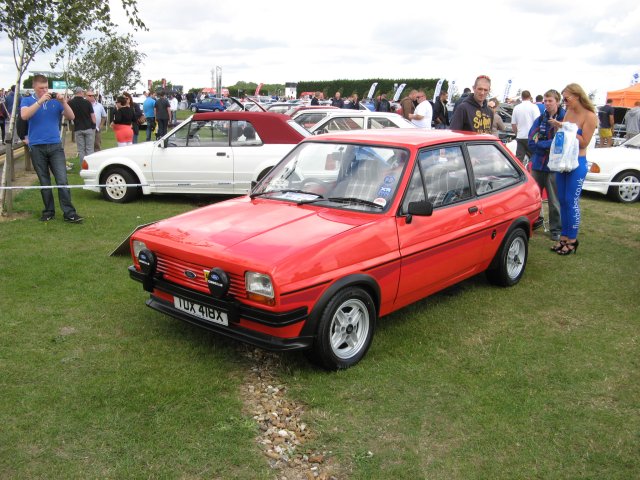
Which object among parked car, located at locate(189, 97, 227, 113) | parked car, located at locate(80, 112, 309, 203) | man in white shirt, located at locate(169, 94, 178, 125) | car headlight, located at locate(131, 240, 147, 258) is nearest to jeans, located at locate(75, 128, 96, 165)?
parked car, located at locate(80, 112, 309, 203)

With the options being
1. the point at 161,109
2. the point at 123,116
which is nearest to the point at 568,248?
the point at 123,116

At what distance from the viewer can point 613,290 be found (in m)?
6.12

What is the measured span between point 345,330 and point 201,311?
1059 mm

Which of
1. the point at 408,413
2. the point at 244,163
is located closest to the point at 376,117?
the point at 244,163

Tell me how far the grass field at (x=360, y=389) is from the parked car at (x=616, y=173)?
5449mm

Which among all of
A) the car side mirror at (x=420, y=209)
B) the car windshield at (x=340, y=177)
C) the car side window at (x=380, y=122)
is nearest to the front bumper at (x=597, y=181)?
the car side window at (x=380, y=122)

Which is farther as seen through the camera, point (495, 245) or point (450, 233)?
point (495, 245)

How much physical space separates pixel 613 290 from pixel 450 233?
2.32 metres

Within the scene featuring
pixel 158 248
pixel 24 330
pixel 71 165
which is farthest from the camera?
pixel 71 165

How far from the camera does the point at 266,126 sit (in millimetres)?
9758

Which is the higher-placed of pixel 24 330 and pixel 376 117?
pixel 376 117

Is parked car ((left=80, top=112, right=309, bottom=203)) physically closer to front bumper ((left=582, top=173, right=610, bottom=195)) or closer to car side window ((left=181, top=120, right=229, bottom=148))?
car side window ((left=181, top=120, right=229, bottom=148))

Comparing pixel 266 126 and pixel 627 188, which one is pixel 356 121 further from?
pixel 627 188

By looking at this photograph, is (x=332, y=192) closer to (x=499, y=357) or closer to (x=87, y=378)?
(x=499, y=357)
